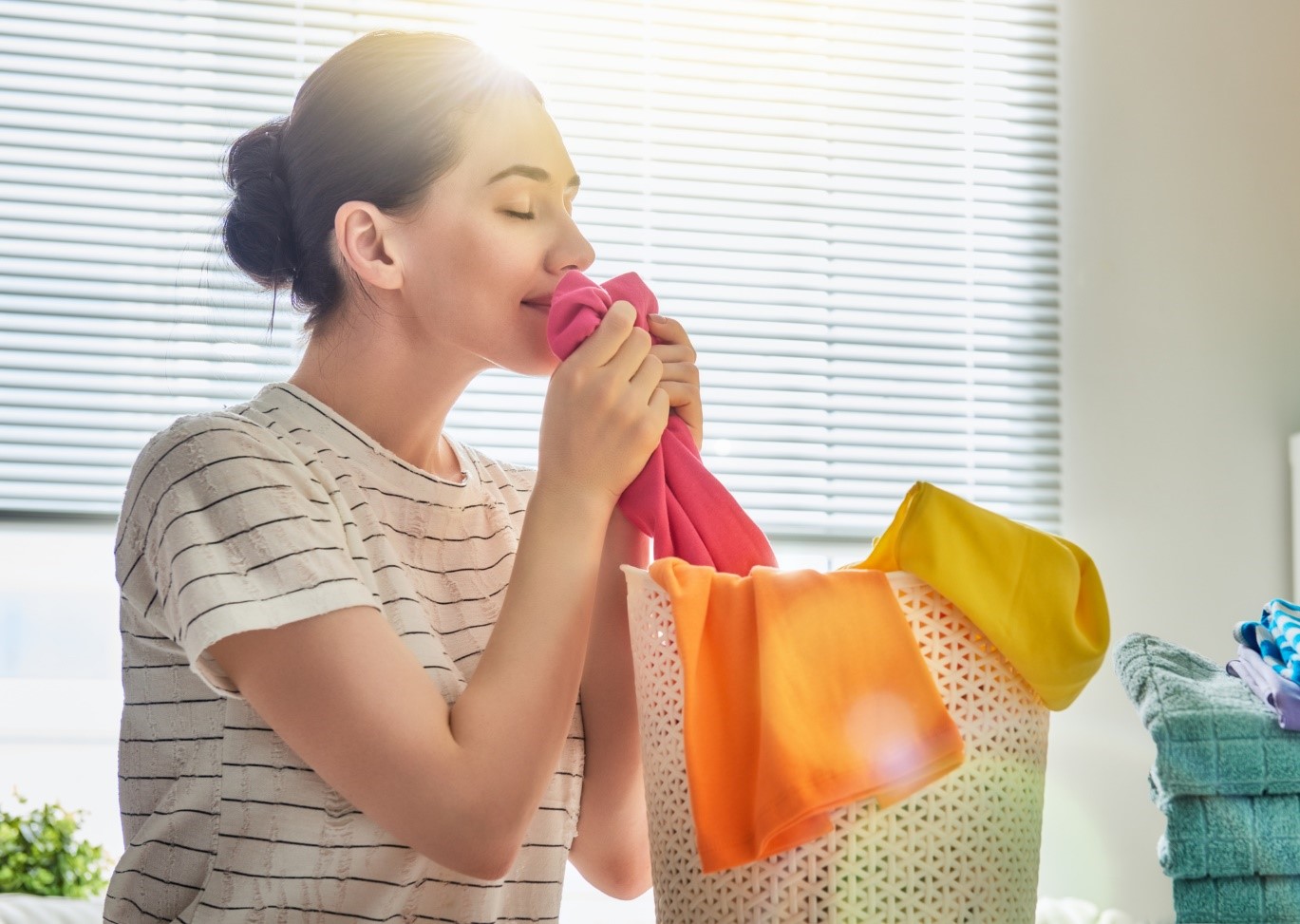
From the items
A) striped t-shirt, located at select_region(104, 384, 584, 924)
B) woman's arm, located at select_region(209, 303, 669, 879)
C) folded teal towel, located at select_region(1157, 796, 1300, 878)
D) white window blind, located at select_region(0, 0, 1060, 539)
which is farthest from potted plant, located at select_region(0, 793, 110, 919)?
folded teal towel, located at select_region(1157, 796, 1300, 878)

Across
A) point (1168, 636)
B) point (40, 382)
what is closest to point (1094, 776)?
point (1168, 636)

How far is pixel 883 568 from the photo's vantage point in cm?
61

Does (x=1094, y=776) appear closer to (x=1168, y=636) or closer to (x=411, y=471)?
(x=1168, y=636)

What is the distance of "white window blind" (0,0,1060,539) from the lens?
74.3 inches

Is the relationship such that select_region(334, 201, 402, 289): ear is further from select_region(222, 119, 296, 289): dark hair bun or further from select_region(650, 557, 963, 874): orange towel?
select_region(650, 557, 963, 874): orange towel

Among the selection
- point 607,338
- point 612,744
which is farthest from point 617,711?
point 607,338

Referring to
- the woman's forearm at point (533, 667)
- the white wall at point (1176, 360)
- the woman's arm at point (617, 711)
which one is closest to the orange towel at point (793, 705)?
the woman's forearm at point (533, 667)

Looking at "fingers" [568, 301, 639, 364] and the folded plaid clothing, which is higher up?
"fingers" [568, 301, 639, 364]

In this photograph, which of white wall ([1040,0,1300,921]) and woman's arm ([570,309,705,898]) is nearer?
woman's arm ([570,309,705,898])

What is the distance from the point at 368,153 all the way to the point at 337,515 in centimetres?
30

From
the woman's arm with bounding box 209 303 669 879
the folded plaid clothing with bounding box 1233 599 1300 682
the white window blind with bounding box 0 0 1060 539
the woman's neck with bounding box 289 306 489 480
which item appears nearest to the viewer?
the woman's arm with bounding box 209 303 669 879

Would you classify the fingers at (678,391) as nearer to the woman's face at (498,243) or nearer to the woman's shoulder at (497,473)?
the woman's face at (498,243)

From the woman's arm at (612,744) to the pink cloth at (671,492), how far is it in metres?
0.10

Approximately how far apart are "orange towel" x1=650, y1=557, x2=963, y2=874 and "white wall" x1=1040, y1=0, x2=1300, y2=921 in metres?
1.60
